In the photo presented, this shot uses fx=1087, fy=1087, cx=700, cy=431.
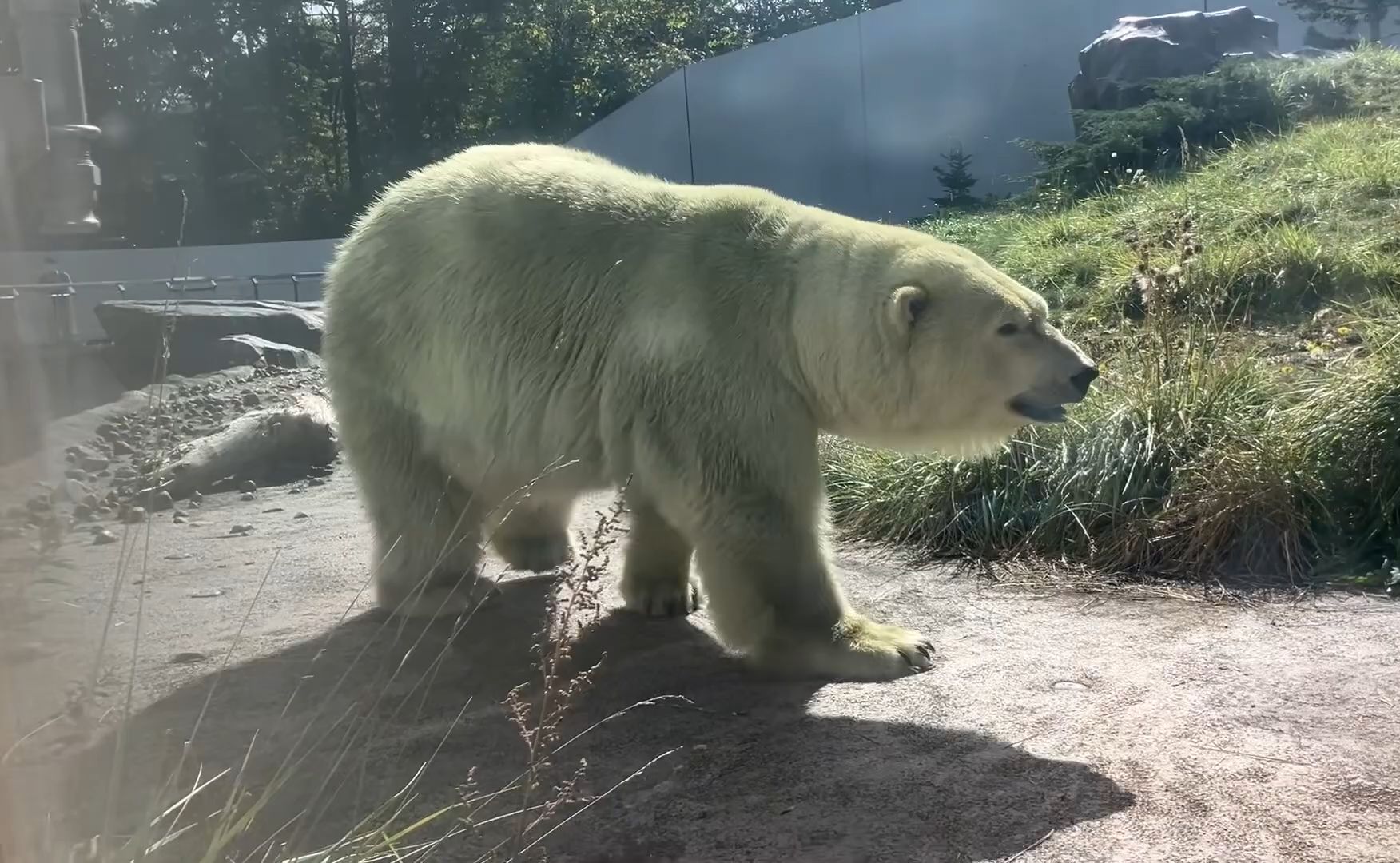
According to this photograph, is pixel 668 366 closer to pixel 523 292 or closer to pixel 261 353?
pixel 523 292

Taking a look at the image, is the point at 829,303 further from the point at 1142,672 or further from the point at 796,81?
the point at 796,81

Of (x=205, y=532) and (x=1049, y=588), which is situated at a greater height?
(x=205, y=532)

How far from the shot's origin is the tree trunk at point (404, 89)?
12.1 feet

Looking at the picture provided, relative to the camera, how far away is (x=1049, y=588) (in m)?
4.91

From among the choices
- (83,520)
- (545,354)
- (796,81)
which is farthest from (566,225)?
(796,81)

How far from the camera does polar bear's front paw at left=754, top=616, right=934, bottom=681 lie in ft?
12.4

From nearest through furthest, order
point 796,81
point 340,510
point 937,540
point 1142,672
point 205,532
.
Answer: point 1142,672 → point 205,532 → point 937,540 → point 340,510 → point 796,81

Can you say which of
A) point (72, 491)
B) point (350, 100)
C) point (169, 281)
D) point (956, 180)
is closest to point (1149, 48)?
point (956, 180)

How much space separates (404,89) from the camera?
3.92m

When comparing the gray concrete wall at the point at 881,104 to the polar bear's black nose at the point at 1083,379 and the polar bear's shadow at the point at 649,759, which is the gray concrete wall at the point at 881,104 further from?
the polar bear's shadow at the point at 649,759

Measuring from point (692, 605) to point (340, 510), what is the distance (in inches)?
92.9

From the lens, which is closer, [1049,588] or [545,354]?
[545,354]

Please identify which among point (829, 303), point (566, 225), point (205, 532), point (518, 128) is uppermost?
point (518, 128)

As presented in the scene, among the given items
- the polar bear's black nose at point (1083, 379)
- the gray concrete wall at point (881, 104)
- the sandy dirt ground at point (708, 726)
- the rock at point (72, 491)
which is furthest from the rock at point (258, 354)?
the polar bear's black nose at point (1083, 379)
